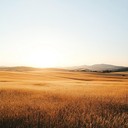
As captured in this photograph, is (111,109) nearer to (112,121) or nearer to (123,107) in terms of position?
(123,107)

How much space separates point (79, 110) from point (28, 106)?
1832 mm

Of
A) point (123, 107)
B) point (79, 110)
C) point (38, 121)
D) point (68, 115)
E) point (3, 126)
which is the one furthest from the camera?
point (123, 107)

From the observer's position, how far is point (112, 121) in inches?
268

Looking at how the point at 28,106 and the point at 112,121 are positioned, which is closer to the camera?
the point at 112,121

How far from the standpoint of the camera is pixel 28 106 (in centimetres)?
796

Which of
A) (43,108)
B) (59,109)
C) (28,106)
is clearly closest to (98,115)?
(59,109)

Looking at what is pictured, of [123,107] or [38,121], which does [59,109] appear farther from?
[123,107]

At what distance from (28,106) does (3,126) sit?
1.97 meters

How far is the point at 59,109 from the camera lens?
7.67 meters

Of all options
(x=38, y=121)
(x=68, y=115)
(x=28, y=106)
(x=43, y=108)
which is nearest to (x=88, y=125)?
(x=68, y=115)

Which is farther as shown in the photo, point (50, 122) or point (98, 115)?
point (98, 115)

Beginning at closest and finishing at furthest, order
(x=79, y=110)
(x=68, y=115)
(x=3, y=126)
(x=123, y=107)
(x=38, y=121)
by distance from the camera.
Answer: (x=3, y=126)
(x=38, y=121)
(x=68, y=115)
(x=79, y=110)
(x=123, y=107)

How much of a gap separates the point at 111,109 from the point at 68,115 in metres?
1.89

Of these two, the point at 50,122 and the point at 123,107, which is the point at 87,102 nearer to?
the point at 123,107
